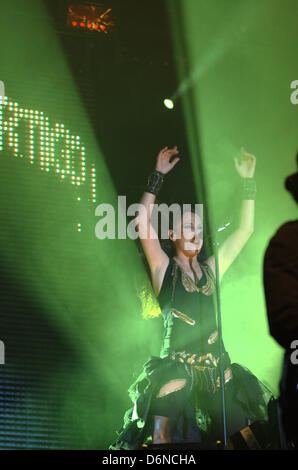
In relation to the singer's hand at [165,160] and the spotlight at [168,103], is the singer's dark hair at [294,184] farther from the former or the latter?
the spotlight at [168,103]

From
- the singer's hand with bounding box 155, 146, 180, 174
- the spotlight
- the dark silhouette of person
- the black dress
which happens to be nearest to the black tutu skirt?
the black dress

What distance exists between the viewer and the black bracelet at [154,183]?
424 centimetres

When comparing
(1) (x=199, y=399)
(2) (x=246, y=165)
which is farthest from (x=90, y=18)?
(1) (x=199, y=399)

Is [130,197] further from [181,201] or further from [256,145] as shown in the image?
[256,145]

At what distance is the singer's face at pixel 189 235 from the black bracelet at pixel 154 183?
339 mm

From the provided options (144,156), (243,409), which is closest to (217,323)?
(243,409)

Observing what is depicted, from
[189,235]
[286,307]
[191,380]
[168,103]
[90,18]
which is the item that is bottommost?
[191,380]

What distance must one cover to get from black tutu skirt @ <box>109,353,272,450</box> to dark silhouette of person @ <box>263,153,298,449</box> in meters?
1.87

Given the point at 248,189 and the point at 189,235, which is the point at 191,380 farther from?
the point at 248,189

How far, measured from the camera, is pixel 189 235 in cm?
432

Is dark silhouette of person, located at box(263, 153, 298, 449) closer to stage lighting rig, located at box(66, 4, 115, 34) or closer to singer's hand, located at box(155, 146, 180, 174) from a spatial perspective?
singer's hand, located at box(155, 146, 180, 174)

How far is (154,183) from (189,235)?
0.46m

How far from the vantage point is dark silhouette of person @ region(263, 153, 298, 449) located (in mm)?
1821

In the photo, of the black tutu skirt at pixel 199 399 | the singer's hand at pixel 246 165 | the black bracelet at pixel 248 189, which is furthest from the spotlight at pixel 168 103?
the black tutu skirt at pixel 199 399
